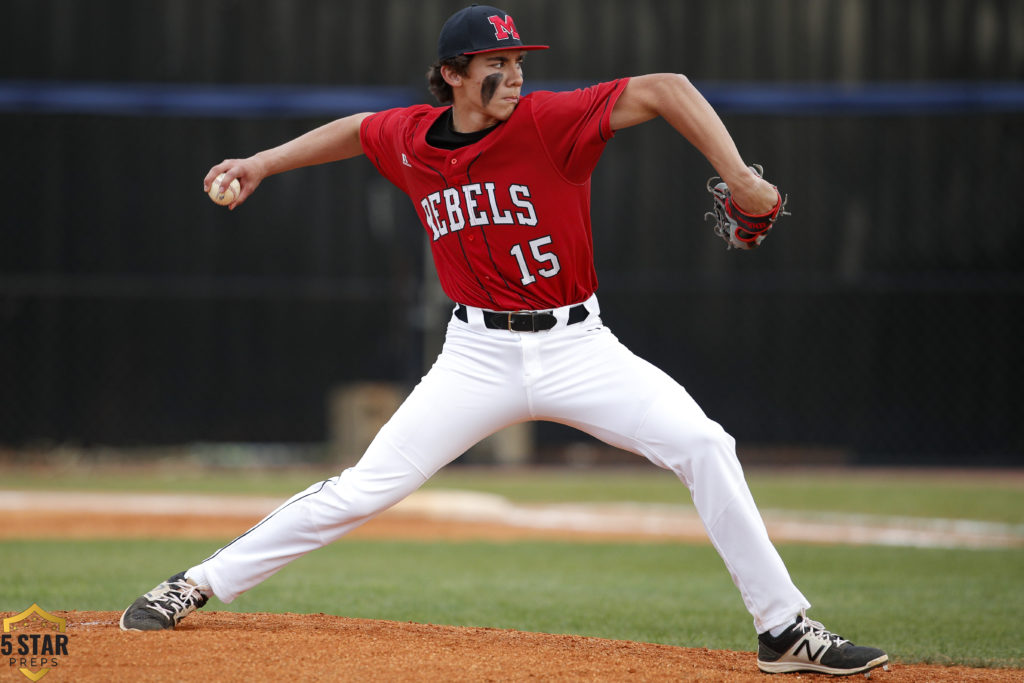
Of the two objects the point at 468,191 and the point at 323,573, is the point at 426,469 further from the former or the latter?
the point at 323,573

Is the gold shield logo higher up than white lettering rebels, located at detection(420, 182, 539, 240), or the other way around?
white lettering rebels, located at detection(420, 182, 539, 240)

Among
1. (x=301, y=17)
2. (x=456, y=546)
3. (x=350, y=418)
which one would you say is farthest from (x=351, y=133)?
(x=301, y=17)

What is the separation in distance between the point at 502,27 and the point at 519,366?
3.58ft

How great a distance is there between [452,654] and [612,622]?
1652 mm

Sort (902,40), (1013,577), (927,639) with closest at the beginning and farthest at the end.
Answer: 1. (927,639)
2. (1013,577)
3. (902,40)

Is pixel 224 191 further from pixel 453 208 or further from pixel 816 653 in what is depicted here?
pixel 816 653

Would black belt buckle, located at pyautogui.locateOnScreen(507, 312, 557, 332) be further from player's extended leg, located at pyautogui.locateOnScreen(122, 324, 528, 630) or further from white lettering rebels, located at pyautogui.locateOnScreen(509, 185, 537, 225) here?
white lettering rebels, located at pyautogui.locateOnScreen(509, 185, 537, 225)

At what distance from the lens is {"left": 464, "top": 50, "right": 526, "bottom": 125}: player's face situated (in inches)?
151

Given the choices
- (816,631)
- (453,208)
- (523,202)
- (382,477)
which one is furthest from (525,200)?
(816,631)

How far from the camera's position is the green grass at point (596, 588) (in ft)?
16.4

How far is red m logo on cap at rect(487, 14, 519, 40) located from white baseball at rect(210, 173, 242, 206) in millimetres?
1028

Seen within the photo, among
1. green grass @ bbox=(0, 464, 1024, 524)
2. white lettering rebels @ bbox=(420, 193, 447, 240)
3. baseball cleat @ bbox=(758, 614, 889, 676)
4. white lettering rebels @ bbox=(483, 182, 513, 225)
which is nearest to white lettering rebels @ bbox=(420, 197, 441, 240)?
white lettering rebels @ bbox=(420, 193, 447, 240)

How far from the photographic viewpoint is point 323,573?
21.6 ft

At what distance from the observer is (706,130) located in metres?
3.54
